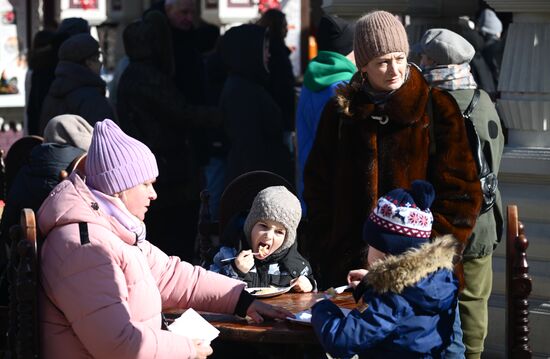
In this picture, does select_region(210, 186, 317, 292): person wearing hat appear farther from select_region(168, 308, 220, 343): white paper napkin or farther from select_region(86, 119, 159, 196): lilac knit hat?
select_region(86, 119, 159, 196): lilac knit hat

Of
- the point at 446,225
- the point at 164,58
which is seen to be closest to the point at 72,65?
the point at 164,58

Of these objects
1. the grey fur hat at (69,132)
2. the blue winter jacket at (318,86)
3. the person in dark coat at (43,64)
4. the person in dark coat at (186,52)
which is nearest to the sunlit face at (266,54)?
the person in dark coat at (186,52)

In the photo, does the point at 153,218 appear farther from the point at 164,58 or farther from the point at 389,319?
the point at 389,319

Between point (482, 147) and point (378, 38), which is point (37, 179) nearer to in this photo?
point (378, 38)

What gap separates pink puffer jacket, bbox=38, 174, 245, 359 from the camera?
4434mm

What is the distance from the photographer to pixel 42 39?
1026 cm

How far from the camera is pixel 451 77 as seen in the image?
630 cm

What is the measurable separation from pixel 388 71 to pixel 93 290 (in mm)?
1744

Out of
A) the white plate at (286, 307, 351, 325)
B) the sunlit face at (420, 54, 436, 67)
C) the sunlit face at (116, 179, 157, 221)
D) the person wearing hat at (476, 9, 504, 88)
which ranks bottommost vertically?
the person wearing hat at (476, 9, 504, 88)

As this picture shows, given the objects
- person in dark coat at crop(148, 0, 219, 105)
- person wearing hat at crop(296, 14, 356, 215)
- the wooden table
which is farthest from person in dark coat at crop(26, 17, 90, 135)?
the wooden table

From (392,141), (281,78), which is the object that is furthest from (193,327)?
(281,78)

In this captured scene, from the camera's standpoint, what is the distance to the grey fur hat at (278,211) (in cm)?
591

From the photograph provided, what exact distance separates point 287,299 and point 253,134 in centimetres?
353

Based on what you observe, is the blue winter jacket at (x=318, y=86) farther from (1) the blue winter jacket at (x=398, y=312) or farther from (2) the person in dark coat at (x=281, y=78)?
(2) the person in dark coat at (x=281, y=78)
